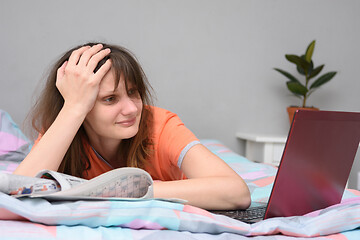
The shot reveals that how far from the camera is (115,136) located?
1038 mm

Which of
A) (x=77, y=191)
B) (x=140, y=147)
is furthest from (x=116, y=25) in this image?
(x=77, y=191)

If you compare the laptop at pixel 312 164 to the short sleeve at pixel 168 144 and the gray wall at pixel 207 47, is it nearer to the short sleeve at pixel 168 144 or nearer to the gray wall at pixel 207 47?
the short sleeve at pixel 168 144

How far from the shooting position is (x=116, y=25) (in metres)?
2.50

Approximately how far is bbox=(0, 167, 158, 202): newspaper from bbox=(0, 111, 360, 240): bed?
2cm

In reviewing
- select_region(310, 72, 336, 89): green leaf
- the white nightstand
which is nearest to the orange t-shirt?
the white nightstand

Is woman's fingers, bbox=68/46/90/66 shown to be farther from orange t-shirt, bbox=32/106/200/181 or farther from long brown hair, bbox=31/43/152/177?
orange t-shirt, bbox=32/106/200/181

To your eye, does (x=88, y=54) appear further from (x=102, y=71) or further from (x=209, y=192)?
(x=209, y=192)

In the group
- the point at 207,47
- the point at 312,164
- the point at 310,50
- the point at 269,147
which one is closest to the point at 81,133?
the point at 312,164

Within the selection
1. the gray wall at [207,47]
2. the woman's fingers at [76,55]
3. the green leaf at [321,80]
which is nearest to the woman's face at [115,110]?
the woman's fingers at [76,55]

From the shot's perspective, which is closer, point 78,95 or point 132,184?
point 132,184

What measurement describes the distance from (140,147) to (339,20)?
7.63 feet

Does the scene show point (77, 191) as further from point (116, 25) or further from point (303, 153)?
point (116, 25)

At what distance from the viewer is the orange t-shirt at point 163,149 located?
3.63 feet

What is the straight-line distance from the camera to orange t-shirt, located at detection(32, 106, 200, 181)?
1.11m
